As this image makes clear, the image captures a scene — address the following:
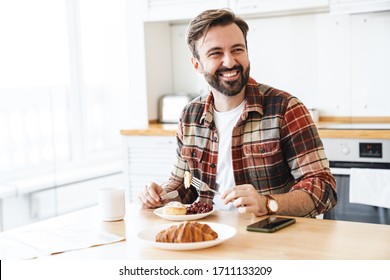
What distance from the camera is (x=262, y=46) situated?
3.78 metres

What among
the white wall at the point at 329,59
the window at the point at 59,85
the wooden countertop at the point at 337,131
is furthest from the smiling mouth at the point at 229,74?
the window at the point at 59,85

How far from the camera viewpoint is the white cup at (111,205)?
1.72 meters

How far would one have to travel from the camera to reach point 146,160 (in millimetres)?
3631

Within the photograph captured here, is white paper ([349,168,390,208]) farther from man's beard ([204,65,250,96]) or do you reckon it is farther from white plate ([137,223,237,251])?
white plate ([137,223,237,251])

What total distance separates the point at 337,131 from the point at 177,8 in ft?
4.46

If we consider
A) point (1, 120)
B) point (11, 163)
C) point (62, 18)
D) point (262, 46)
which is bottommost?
point (11, 163)

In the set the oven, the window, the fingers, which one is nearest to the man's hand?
the fingers

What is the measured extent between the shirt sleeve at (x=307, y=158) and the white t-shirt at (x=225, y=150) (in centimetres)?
20

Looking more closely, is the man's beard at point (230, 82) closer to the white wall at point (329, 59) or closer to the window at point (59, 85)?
the white wall at point (329, 59)

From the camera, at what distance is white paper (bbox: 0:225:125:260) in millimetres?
1431

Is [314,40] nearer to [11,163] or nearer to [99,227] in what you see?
[11,163]

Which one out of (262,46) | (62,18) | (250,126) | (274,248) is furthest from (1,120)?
(274,248)

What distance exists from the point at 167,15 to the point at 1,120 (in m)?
1.24

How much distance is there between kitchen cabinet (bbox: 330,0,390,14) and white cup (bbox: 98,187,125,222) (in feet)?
6.46
